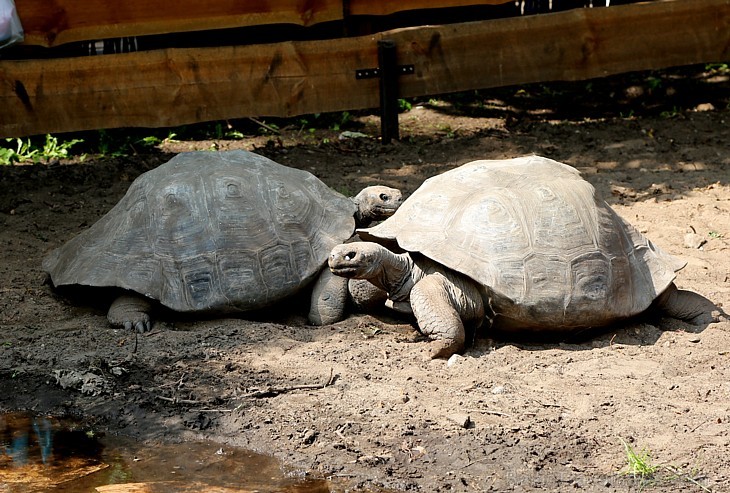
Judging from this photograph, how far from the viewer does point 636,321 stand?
240 inches

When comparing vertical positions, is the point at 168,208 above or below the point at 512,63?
below

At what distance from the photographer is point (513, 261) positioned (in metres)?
5.58

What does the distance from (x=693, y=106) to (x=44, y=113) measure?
268 inches

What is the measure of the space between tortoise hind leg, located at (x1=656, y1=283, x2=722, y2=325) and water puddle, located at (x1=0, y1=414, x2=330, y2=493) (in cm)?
286

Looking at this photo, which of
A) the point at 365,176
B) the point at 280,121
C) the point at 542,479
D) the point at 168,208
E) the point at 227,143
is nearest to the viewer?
the point at 542,479

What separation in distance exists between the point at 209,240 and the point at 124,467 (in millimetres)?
1877

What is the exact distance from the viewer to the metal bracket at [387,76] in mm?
9320

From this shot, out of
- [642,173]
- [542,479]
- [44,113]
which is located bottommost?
[542,479]

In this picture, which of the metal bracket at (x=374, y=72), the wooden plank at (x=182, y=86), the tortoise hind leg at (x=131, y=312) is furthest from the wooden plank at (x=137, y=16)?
the tortoise hind leg at (x=131, y=312)

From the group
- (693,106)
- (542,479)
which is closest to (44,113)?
(542,479)

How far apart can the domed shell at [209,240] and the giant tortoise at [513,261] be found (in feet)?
1.67

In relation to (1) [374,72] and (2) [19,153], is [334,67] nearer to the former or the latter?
(1) [374,72]

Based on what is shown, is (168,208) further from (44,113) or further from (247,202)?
(44,113)

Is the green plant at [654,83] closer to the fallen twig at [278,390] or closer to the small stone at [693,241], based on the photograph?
the small stone at [693,241]
